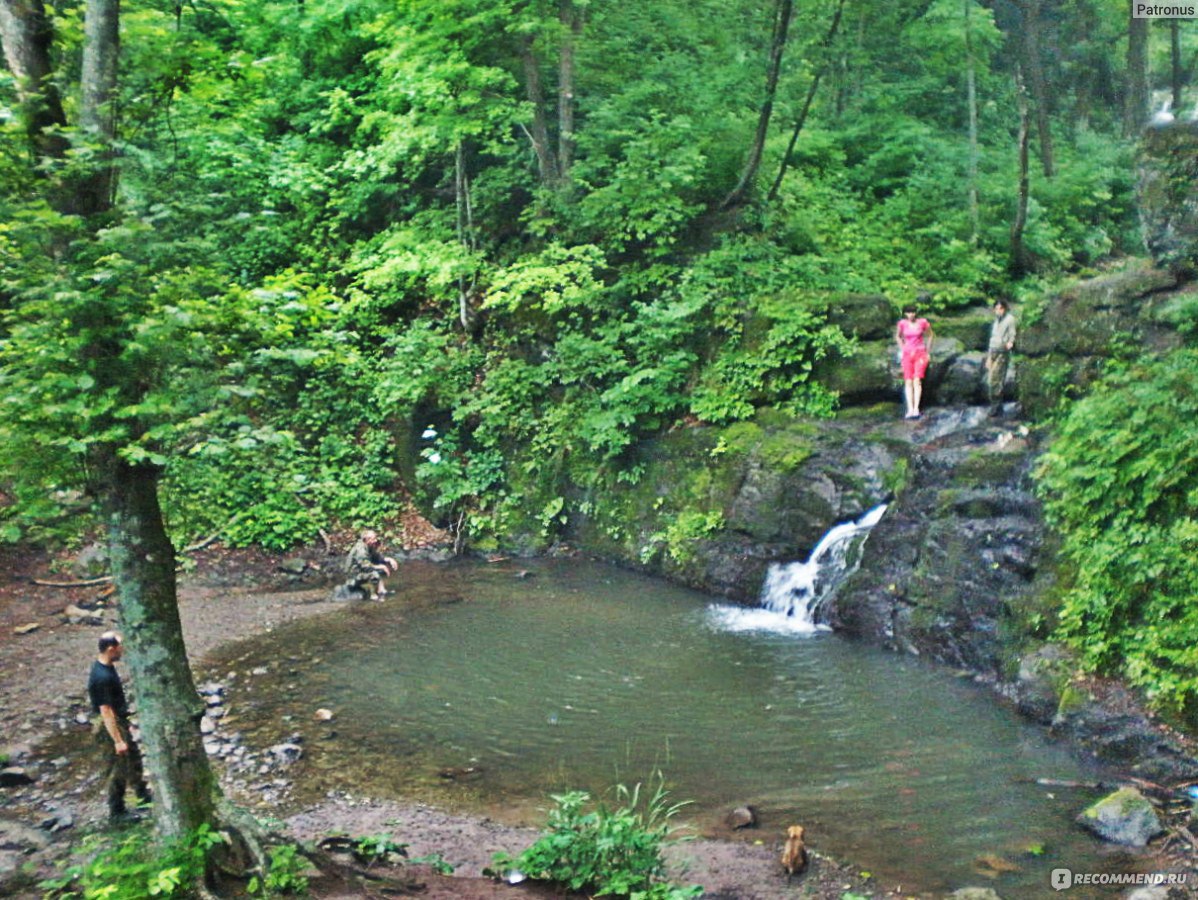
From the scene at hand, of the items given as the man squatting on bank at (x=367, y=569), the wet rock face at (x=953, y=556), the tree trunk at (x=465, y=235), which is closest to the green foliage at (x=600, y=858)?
the wet rock face at (x=953, y=556)

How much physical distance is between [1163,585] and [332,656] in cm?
973

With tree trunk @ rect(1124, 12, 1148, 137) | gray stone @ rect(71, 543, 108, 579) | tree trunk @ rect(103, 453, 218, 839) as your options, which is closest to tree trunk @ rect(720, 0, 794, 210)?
tree trunk @ rect(1124, 12, 1148, 137)

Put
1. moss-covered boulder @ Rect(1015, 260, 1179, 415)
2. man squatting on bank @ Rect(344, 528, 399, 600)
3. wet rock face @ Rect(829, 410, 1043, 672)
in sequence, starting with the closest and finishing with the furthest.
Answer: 1. wet rock face @ Rect(829, 410, 1043, 672)
2. moss-covered boulder @ Rect(1015, 260, 1179, 415)
3. man squatting on bank @ Rect(344, 528, 399, 600)

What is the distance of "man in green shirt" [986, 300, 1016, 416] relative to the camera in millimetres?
14164

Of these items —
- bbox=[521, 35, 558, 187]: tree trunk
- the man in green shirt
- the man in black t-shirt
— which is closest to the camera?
the man in black t-shirt

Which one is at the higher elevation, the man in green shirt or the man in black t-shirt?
the man in green shirt

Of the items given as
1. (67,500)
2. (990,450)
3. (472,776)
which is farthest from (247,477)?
(990,450)

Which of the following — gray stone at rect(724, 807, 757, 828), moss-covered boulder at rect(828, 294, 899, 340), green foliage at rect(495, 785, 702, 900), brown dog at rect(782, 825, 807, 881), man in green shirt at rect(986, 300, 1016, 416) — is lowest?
gray stone at rect(724, 807, 757, 828)

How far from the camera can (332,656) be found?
12.3m

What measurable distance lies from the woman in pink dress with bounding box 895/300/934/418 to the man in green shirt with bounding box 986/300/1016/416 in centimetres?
98

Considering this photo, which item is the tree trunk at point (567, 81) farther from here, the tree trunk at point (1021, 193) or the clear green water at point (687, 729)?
the clear green water at point (687, 729)

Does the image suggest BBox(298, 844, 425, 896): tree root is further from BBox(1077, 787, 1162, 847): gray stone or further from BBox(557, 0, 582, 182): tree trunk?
BBox(557, 0, 582, 182): tree trunk

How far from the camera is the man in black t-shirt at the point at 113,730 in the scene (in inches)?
297

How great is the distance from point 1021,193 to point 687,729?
12.5 m
